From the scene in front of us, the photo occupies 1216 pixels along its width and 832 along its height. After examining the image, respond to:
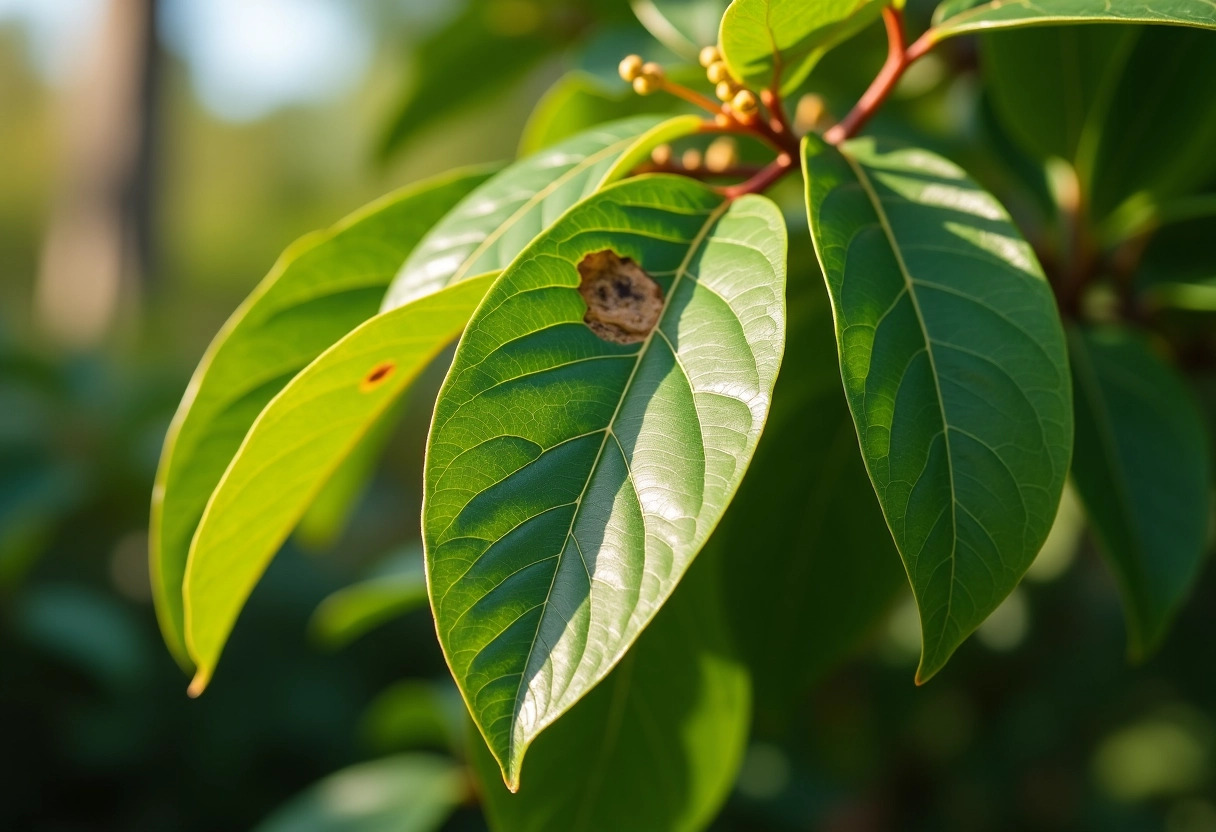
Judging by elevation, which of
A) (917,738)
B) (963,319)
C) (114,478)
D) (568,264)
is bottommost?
(917,738)

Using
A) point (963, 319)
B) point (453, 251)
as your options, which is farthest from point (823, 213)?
point (453, 251)

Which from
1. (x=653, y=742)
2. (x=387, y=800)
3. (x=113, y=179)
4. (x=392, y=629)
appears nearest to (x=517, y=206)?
(x=653, y=742)

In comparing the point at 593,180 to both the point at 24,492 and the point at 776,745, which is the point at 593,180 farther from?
the point at 24,492

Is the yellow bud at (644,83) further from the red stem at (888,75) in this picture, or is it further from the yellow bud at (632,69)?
the red stem at (888,75)

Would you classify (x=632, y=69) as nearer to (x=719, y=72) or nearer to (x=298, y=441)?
(x=719, y=72)

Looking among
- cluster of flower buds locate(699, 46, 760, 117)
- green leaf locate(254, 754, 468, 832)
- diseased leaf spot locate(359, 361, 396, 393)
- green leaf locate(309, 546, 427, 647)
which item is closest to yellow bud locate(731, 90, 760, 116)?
cluster of flower buds locate(699, 46, 760, 117)

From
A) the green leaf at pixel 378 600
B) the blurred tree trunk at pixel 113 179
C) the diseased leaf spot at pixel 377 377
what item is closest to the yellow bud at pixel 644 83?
the diseased leaf spot at pixel 377 377

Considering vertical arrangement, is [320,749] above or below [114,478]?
below

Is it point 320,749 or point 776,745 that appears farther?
point 320,749

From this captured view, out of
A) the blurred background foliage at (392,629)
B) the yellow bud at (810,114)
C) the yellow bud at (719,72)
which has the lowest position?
the blurred background foliage at (392,629)
